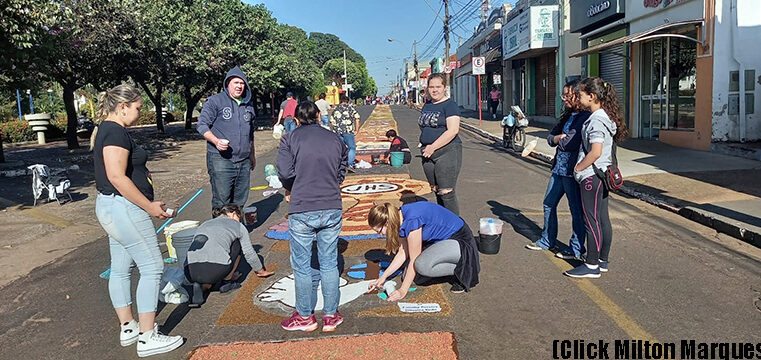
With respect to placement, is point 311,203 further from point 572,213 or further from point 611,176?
point 572,213

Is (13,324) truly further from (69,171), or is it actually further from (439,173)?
(69,171)

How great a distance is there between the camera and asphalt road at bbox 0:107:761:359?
4.00 m

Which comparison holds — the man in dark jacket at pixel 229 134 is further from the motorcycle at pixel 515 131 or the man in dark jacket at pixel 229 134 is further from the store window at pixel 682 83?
the store window at pixel 682 83

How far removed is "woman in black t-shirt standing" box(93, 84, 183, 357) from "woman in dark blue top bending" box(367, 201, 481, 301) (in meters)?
1.69

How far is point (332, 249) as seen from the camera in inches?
160

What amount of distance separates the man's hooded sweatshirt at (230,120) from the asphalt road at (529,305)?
1216 mm

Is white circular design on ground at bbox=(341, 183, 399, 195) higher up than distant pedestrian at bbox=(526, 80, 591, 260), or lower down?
lower down

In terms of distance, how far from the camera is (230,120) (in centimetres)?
625

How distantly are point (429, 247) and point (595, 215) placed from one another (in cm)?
161

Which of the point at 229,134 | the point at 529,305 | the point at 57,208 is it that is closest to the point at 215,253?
the point at 229,134

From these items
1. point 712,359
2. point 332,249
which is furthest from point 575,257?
point 332,249

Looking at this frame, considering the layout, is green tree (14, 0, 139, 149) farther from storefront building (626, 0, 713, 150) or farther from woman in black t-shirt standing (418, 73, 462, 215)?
storefront building (626, 0, 713, 150)

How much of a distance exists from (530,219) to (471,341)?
407 cm

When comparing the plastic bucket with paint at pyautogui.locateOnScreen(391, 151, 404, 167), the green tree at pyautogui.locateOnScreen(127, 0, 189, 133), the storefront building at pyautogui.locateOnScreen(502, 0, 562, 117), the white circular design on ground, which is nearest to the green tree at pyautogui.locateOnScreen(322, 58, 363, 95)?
the storefront building at pyautogui.locateOnScreen(502, 0, 562, 117)
